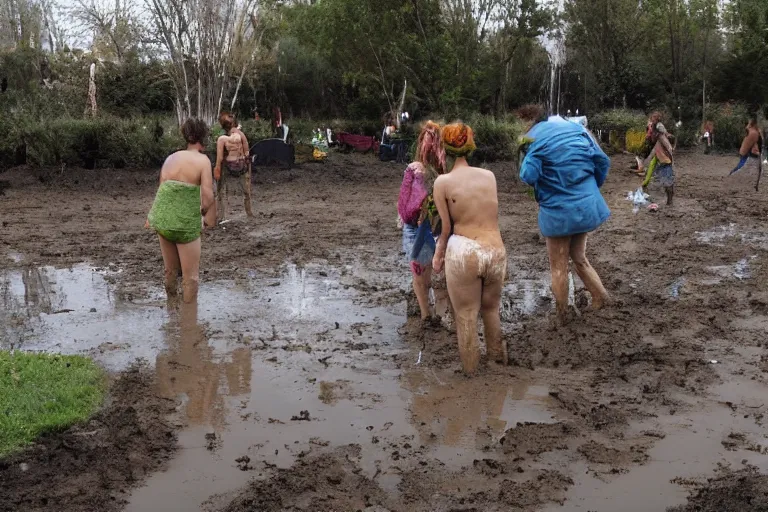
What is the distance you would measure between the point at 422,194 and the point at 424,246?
1.58 feet

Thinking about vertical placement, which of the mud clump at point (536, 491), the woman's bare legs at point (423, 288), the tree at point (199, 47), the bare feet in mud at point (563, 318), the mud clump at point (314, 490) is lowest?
the mud clump at point (314, 490)

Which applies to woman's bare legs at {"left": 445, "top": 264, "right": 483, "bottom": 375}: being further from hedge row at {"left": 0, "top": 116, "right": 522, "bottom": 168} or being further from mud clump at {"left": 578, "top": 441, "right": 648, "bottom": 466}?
hedge row at {"left": 0, "top": 116, "right": 522, "bottom": 168}

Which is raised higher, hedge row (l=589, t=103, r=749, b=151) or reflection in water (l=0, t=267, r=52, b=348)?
hedge row (l=589, t=103, r=749, b=151)

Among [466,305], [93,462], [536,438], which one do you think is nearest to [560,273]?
[466,305]

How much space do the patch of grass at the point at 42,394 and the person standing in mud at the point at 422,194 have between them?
8.82 feet

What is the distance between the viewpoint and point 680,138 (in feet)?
97.7

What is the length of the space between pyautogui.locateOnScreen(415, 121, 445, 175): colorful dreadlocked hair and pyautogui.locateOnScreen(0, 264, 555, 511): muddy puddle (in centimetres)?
149

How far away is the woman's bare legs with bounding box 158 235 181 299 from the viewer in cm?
755

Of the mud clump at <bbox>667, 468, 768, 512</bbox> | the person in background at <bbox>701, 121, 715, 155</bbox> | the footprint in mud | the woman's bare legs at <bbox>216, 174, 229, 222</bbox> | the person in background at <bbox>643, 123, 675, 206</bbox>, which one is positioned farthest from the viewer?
the person in background at <bbox>701, 121, 715, 155</bbox>

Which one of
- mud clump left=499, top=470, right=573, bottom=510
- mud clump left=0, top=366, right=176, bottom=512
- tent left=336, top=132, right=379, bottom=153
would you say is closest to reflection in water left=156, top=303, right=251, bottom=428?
mud clump left=0, top=366, right=176, bottom=512

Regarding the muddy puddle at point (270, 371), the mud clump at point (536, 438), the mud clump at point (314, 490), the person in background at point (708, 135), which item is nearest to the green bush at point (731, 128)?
the person in background at point (708, 135)

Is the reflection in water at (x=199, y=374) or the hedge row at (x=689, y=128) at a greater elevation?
the hedge row at (x=689, y=128)

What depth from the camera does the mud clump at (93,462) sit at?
406 centimetres

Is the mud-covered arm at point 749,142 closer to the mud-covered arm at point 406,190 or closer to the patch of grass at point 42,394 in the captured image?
the mud-covered arm at point 406,190
